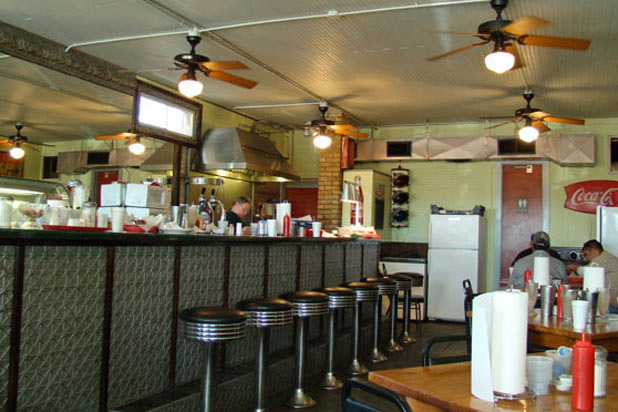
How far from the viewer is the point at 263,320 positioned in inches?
147

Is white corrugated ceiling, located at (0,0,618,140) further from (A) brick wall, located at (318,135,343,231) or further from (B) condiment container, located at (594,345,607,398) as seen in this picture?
(B) condiment container, located at (594,345,607,398)

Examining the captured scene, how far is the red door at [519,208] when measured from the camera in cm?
937

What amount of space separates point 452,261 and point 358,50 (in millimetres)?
4237

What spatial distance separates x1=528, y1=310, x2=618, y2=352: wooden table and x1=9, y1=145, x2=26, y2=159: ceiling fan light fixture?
5.35 meters

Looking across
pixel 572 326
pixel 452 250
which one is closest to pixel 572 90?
pixel 452 250

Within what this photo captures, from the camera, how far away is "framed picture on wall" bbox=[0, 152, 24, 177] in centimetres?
581

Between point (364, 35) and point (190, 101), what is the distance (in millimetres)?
3263

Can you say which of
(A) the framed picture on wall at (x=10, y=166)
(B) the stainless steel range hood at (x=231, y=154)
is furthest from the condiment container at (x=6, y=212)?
(B) the stainless steel range hood at (x=231, y=154)

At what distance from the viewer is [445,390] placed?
190 cm

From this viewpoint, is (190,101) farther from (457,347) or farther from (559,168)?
(559,168)

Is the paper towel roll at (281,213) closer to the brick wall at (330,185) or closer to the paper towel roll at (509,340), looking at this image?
the brick wall at (330,185)

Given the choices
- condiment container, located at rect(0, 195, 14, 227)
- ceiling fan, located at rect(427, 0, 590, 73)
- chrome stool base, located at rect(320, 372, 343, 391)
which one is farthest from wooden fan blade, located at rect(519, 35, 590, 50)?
condiment container, located at rect(0, 195, 14, 227)

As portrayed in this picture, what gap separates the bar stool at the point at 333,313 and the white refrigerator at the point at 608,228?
5.16 metres

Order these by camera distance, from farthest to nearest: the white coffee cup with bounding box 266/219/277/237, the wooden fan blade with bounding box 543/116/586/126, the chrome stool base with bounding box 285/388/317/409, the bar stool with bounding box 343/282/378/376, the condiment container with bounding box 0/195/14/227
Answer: the wooden fan blade with bounding box 543/116/586/126 → the white coffee cup with bounding box 266/219/277/237 → the bar stool with bounding box 343/282/378/376 → the chrome stool base with bounding box 285/388/317/409 → the condiment container with bounding box 0/195/14/227
